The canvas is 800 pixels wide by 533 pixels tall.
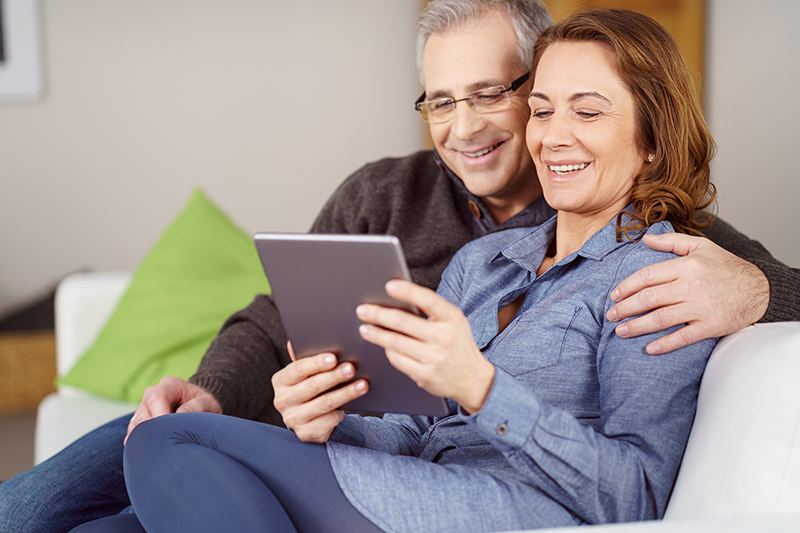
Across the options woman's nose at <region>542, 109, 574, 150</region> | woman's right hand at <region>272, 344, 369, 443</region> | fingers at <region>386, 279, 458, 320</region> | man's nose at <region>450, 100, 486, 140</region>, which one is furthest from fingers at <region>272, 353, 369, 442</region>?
man's nose at <region>450, 100, 486, 140</region>

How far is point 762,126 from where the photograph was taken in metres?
2.03

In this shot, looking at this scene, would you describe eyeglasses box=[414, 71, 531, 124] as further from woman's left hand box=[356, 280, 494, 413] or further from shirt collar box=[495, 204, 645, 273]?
woman's left hand box=[356, 280, 494, 413]

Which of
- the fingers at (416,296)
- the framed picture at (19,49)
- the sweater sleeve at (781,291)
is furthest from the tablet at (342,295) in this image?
the framed picture at (19,49)

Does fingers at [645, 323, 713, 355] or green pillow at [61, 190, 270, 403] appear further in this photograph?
green pillow at [61, 190, 270, 403]

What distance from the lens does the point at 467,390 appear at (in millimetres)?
748

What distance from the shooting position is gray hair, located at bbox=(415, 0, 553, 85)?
56.4 inches

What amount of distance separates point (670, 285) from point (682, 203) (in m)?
0.22

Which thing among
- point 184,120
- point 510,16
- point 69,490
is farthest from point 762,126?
point 184,120

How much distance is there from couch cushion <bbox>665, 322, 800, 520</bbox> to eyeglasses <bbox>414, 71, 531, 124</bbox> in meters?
0.74

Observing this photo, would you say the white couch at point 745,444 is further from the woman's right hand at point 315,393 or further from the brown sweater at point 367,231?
the brown sweater at point 367,231

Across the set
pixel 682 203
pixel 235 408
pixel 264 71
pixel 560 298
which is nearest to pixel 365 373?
pixel 560 298

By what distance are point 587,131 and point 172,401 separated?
0.84 metres

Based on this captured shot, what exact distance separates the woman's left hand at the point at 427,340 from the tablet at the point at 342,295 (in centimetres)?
2

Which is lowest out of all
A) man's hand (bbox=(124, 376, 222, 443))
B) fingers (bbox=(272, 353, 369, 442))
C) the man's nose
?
man's hand (bbox=(124, 376, 222, 443))
